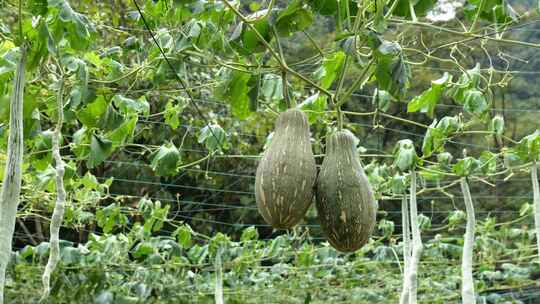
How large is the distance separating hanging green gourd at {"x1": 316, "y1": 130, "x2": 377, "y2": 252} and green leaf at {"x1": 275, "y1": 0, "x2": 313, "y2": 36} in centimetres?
28

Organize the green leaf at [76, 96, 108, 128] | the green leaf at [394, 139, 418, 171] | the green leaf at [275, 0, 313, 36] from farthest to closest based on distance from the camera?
the green leaf at [394, 139, 418, 171] < the green leaf at [76, 96, 108, 128] < the green leaf at [275, 0, 313, 36]

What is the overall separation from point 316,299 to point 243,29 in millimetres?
4310

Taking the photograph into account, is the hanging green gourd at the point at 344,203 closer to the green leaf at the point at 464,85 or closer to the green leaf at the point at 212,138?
the green leaf at the point at 464,85

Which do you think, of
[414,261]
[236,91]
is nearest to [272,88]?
[236,91]

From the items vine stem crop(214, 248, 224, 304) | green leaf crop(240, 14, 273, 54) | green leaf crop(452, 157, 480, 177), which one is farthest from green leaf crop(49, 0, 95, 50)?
vine stem crop(214, 248, 224, 304)

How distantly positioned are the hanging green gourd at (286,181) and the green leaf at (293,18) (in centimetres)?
24

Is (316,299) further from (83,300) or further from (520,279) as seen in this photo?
(83,300)

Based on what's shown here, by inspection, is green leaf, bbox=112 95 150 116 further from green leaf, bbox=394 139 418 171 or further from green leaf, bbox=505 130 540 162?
green leaf, bbox=505 130 540 162

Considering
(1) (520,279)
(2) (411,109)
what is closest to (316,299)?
(1) (520,279)

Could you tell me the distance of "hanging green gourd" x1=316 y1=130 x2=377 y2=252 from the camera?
1351 mm

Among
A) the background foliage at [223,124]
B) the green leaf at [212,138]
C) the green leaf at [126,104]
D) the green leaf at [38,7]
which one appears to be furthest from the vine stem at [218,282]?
the green leaf at [38,7]

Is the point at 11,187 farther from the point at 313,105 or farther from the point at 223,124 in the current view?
the point at 223,124

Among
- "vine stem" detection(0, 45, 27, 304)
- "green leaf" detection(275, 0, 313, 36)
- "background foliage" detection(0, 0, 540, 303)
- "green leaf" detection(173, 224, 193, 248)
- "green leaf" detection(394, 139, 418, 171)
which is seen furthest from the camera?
"green leaf" detection(173, 224, 193, 248)

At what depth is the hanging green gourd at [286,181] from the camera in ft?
4.32
